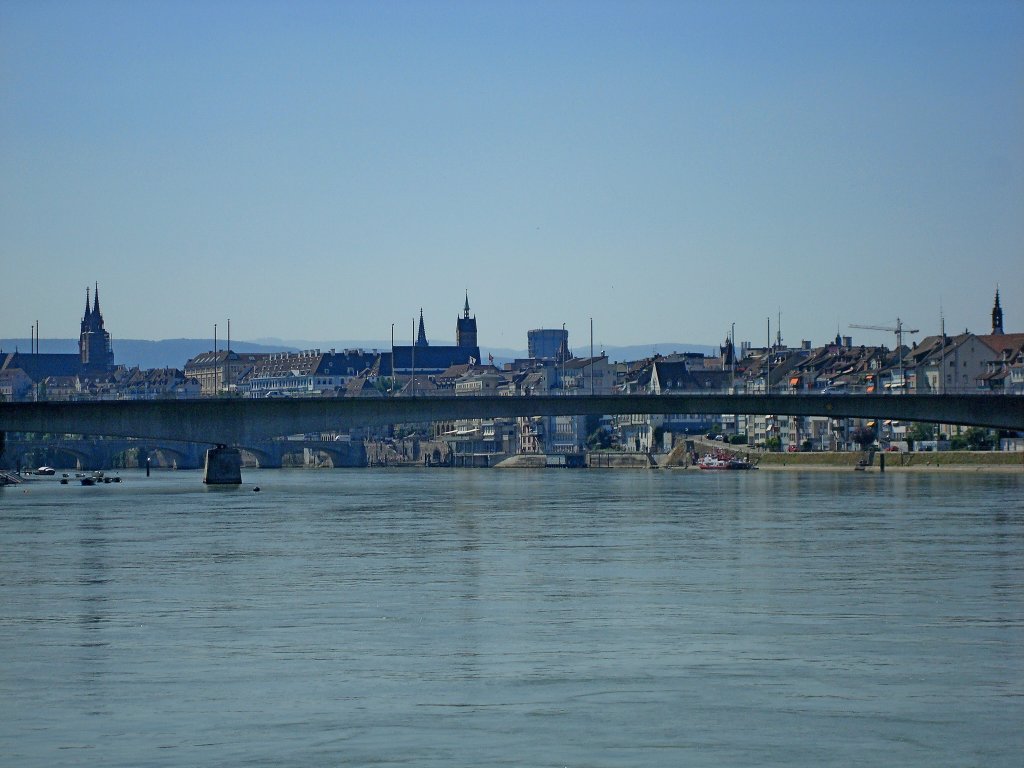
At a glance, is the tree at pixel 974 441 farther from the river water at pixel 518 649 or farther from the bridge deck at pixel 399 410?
the river water at pixel 518 649

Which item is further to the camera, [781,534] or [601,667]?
[781,534]

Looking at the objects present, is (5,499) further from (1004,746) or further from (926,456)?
(1004,746)

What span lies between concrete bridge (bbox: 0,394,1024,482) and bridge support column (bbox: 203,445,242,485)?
8.55 metres

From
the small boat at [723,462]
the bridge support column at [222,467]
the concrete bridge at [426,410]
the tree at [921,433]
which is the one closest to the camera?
the concrete bridge at [426,410]

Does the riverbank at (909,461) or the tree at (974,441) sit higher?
the tree at (974,441)

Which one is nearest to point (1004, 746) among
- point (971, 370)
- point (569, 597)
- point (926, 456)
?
point (569, 597)

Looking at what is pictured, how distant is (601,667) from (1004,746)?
714cm

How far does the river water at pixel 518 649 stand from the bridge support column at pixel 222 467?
59.9m

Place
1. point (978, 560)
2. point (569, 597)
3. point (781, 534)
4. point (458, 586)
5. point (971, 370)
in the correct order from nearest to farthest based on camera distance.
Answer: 1. point (569, 597)
2. point (458, 586)
3. point (978, 560)
4. point (781, 534)
5. point (971, 370)

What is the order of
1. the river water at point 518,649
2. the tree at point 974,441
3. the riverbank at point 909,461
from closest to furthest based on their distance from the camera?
1. the river water at point 518,649
2. the riverbank at point 909,461
3. the tree at point 974,441

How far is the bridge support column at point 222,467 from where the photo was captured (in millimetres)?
119312

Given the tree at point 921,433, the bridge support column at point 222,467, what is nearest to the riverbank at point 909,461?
the tree at point 921,433

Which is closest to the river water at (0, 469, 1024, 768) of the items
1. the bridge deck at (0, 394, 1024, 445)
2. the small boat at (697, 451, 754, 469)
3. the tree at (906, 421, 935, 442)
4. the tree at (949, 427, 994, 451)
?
the bridge deck at (0, 394, 1024, 445)

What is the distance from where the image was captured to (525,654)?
90.2 feet
